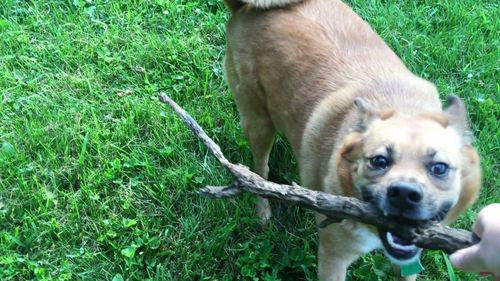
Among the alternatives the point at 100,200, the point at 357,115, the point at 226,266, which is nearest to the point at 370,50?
the point at 357,115

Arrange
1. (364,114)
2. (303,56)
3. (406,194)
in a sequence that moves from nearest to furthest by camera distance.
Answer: (406,194)
(364,114)
(303,56)

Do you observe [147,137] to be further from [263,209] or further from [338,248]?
[338,248]

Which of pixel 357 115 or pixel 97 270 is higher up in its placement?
pixel 357 115

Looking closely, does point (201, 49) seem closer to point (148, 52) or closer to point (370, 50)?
point (148, 52)

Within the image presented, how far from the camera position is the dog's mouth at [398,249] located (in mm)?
2529

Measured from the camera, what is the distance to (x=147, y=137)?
427 cm

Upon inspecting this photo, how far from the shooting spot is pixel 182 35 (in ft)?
16.3

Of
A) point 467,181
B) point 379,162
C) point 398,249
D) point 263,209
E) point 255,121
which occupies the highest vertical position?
point 379,162

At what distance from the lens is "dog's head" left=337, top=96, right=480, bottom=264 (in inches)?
92.1

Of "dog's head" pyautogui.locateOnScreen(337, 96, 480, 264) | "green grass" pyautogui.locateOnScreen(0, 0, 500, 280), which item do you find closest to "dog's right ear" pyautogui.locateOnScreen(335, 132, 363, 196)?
"dog's head" pyautogui.locateOnScreen(337, 96, 480, 264)

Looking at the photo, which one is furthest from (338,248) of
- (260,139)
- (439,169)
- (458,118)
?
(260,139)

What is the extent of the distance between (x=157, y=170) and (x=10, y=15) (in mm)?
2166

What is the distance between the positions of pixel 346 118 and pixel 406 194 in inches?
33.9

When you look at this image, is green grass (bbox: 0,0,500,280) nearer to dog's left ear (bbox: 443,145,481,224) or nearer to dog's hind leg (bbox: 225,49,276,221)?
dog's hind leg (bbox: 225,49,276,221)
